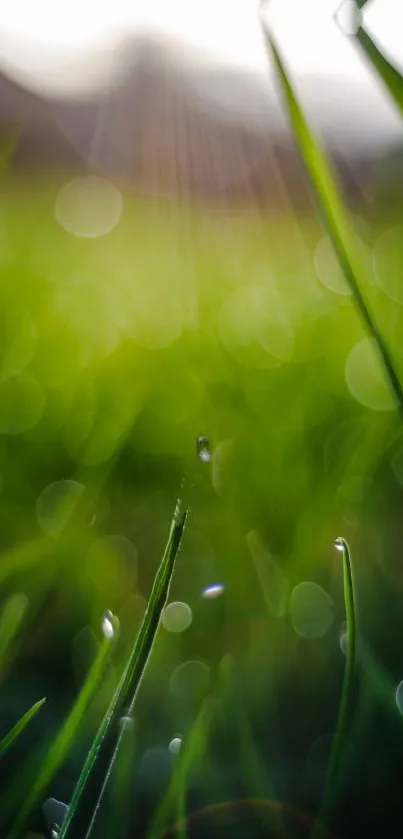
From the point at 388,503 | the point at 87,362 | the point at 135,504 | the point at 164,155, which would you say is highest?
the point at 164,155

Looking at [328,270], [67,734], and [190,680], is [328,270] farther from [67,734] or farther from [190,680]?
[67,734]

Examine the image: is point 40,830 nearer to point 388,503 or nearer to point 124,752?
point 124,752

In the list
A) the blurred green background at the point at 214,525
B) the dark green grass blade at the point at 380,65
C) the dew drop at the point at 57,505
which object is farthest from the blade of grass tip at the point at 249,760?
the dark green grass blade at the point at 380,65

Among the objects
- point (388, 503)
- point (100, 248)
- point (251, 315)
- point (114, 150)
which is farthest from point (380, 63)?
point (114, 150)

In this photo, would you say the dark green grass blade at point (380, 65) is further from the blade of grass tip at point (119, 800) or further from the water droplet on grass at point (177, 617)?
the water droplet on grass at point (177, 617)

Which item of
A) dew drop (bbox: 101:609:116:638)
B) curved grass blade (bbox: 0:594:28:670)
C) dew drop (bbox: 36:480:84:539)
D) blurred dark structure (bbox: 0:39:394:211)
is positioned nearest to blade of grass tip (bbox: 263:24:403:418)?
dew drop (bbox: 101:609:116:638)

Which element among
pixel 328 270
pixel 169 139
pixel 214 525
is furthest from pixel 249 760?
pixel 169 139
